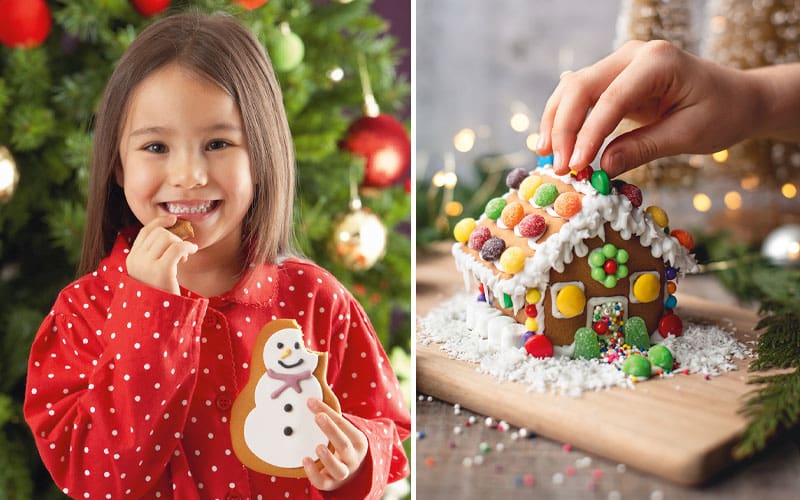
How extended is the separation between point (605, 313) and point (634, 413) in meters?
0.19

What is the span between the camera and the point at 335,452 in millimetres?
657

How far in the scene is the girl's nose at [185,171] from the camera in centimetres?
65

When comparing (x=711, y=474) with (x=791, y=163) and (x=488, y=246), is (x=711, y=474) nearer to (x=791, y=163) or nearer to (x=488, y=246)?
(x=488, y=246)

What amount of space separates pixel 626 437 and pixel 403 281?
515 millimetres

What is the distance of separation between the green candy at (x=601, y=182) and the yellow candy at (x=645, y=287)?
137 mm

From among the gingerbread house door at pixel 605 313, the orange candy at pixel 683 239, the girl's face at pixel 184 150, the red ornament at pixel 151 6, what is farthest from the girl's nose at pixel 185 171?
Answer: the orange candy at pixel 683 239

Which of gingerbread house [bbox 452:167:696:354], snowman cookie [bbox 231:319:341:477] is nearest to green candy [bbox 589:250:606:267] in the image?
gingerbread house [bbox 452:167:696:354]

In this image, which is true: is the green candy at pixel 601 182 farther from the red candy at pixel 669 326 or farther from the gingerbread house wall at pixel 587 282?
the red candy at pixel 669 326

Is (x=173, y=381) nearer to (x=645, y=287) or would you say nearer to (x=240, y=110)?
(x=240, y=110)

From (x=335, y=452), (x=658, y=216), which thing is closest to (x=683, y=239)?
(x=658, y=216)

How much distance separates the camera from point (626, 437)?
0.80 m

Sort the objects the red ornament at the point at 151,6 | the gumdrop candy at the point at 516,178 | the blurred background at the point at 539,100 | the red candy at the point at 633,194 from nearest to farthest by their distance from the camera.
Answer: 1. the red ornament at the point at 151,6
2. the red candy at the point at 633,194
3. the gumdrop candy at the point at 516,178
4. the blurred background at the point at 539,100

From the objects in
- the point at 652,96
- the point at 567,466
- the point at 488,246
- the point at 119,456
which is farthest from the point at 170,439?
the point at 652,96

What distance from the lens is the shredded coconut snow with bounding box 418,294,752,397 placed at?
94 cm
